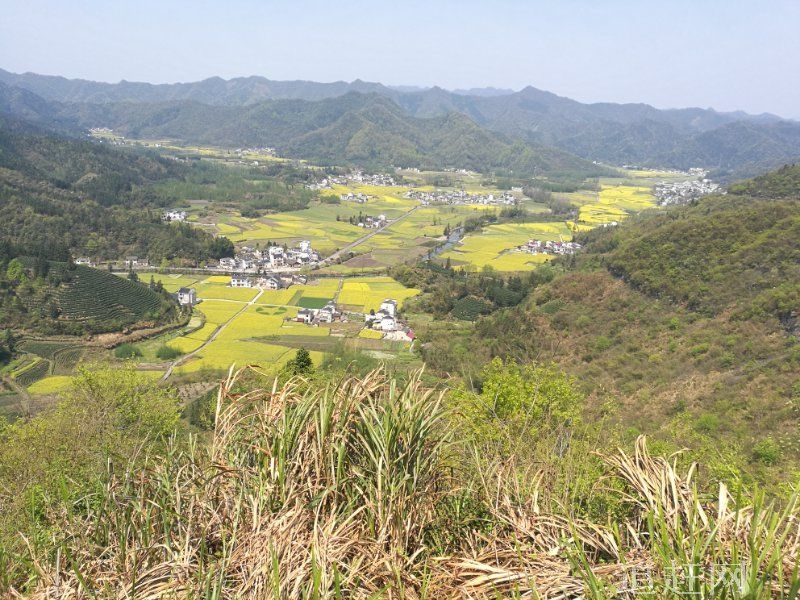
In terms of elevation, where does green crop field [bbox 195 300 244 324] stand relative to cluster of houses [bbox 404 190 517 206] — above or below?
below

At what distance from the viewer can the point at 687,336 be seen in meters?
25.6

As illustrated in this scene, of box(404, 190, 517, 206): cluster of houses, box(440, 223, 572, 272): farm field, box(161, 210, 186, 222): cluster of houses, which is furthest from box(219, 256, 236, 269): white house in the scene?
box(404, 190, 517, 206): cluster of houses

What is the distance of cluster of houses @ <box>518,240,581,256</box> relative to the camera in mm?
61656

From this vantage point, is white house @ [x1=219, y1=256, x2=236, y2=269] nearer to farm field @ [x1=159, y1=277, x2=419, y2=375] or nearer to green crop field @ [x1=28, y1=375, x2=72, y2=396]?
farm field @ [x1=159, y1=277, x2=419, y2=375]

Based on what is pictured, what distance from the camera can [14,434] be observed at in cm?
1292

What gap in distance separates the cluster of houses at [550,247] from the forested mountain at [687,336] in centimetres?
1950

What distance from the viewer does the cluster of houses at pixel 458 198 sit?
331 feet

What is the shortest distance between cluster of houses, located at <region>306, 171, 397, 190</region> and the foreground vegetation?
109475mm

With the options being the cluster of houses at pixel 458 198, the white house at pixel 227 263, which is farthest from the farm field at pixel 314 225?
the white house at pixel 227 263

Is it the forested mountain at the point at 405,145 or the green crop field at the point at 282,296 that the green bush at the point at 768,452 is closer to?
the green crop field at the point at 282,296

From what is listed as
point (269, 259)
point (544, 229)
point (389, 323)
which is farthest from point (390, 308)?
point (544, 229)

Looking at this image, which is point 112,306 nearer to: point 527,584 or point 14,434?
point 14,434

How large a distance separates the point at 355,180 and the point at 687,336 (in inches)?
4197

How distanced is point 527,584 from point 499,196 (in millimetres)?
110392
